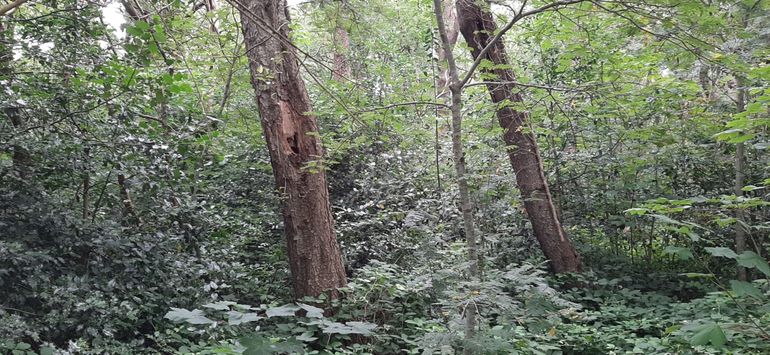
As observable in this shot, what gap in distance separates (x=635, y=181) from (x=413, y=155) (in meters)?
2.73

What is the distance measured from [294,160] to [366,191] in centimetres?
178

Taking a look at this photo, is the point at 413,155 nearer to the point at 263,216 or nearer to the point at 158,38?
the point at 263,216

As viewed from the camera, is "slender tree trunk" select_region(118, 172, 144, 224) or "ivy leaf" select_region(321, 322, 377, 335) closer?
"ivy leaf" select_region(321, 322, 377, 335)

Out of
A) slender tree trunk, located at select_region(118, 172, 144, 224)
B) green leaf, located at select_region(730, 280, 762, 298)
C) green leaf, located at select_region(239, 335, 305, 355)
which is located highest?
slender tree trunk, located at select_region(118, 172, 144, 224)

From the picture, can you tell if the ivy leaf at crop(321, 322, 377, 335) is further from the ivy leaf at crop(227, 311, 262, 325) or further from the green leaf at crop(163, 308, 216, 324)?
the green leaf at crop(163, 308, 216, 324)

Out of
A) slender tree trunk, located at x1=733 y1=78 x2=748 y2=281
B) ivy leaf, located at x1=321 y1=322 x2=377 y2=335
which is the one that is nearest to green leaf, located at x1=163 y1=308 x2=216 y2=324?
ivy leaf, located at x1=321 y1=322 x2=377 y2=335

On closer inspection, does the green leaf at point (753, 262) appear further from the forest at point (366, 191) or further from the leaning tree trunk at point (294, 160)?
the leaning tree trunk at point (294, 160)

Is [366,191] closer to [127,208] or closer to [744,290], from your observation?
[127,208]

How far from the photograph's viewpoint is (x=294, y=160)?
4.63 meters

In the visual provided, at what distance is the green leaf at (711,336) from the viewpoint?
6.77 feet

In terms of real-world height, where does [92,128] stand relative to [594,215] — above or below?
above

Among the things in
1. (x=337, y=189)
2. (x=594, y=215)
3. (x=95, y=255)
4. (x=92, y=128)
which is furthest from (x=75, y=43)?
(x=594, y=215)

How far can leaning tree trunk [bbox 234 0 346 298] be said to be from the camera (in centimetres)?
451

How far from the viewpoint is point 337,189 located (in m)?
6.47
